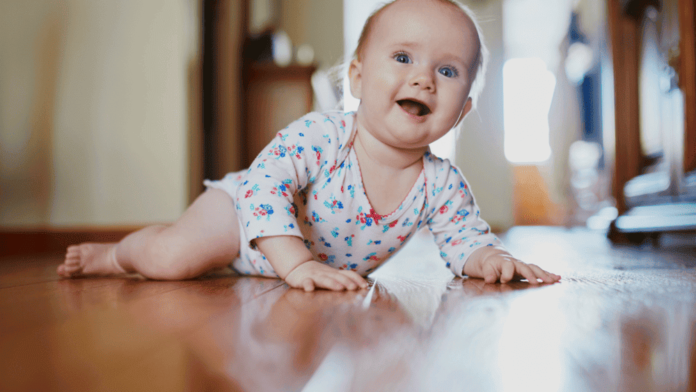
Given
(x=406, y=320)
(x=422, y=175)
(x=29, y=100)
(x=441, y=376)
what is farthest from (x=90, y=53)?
(x=441, y=376)

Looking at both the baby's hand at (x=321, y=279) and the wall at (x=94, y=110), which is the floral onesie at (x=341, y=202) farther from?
the wall at (x=94, y=110)

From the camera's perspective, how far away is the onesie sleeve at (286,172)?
661 millimetres

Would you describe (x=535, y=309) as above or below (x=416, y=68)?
below

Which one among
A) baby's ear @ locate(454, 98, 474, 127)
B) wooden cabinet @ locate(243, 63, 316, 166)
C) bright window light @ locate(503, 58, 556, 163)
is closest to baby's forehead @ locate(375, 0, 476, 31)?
baby's ear @ locate(454, 98, 474, 127)

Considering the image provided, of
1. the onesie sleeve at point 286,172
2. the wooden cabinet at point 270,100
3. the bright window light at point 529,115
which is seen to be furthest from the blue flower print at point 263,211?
the bright window light at point 529,115

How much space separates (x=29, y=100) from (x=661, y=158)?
2.18 m

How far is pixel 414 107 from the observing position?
73 centimetres

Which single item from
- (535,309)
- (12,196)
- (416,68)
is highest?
(416,68)

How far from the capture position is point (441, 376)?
27 cm

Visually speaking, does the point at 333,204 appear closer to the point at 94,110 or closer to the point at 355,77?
the point at 355,77

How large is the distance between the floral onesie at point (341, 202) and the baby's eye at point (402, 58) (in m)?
0.14

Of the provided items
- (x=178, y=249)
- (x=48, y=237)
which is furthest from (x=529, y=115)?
(x=178, y=249)

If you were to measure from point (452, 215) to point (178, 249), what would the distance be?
1.48 ft

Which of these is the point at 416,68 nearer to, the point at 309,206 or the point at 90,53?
the point at 309,206
